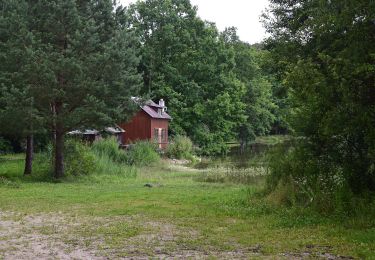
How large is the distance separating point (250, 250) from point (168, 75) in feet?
156

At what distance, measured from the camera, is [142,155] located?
35.0 metres

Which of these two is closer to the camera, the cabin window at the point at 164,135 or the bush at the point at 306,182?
the bush at the point at 306,182

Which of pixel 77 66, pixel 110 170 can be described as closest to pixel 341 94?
pixel 77 66

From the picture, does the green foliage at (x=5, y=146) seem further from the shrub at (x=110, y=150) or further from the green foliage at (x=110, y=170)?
the green foliage at (x=110, y=170)

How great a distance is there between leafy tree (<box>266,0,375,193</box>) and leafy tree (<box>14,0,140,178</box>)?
11.2 metres

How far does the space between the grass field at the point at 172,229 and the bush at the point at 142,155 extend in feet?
59.7

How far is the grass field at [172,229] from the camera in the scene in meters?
7.80

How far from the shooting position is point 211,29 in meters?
55.9

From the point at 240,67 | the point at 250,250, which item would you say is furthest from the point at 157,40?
the point at 250,250

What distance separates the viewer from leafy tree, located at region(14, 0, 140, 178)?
20.7m

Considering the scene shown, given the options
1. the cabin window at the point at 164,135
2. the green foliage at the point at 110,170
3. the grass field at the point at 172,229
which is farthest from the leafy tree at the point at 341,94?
the cabin window at the point at 164,135

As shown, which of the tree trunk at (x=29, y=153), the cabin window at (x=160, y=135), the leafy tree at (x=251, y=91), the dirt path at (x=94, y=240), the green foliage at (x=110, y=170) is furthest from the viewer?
the leafy tree at (x=251, y=91)

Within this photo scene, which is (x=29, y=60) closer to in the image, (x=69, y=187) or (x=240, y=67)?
(x=69, y=187)

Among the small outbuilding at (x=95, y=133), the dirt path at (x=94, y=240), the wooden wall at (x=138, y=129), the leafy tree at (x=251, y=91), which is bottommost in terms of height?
the dirt path at (x=94, y=240)
